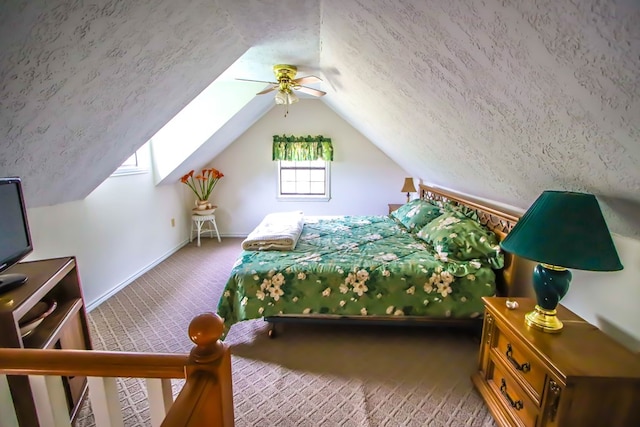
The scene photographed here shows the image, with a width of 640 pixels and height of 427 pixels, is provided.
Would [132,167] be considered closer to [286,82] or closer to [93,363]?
[286,82]

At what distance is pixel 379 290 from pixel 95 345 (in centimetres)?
215

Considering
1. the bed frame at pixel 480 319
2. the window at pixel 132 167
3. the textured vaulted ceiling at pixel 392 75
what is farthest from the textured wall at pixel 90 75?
the bed frame at pixel 480 319

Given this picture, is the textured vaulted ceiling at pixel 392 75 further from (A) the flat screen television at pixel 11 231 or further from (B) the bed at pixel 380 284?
(B) the bed at pixel 380 284

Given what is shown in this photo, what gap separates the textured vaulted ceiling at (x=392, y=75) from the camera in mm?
881

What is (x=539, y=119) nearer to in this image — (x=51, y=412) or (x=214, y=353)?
(x=214, y=353)

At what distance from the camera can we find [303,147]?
5070 millimetres

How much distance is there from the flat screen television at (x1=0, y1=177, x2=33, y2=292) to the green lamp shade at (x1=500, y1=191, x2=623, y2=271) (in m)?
2.33

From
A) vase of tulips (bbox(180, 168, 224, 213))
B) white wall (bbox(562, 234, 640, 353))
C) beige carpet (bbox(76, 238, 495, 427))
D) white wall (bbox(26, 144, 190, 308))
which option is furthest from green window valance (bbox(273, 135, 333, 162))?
white wall (bbox(562, 234, 640, 353))

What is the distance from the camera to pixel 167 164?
3.94 metres

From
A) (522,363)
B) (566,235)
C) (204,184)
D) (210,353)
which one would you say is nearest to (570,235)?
(566,235)

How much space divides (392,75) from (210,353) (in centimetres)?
172

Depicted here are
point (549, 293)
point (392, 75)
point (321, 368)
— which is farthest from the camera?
point (321, 368)

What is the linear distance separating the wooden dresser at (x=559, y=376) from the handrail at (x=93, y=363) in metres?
1.41

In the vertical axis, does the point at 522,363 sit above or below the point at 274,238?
below
